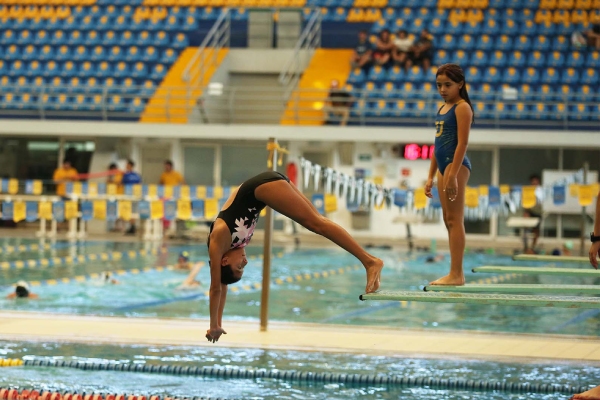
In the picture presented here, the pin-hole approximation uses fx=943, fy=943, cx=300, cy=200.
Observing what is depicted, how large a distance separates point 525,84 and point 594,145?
2514 millimetres

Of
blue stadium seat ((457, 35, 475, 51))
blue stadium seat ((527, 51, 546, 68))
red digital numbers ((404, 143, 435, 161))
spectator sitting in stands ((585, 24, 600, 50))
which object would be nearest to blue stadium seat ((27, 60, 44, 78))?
red digital numbers ((404, 143, 435, 161))

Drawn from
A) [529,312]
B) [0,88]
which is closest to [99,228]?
[0,88]

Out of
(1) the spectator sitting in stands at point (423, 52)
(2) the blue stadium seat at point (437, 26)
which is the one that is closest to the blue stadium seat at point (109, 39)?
(1) the spectator sitting in stands at point (423, 52)

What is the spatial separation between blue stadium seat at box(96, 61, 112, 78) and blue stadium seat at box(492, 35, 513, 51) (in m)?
8.89

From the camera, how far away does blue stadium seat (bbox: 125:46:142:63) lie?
22375 mm

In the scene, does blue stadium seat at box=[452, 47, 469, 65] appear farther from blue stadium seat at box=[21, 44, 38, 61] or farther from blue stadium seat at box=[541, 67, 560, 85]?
blue stadium seat at box=[21, 44, 38, 61]

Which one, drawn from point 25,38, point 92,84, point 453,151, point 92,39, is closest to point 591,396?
point 453,151

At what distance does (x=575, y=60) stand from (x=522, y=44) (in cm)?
123

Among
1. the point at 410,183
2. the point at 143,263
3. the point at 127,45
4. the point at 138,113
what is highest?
the point at 127,45

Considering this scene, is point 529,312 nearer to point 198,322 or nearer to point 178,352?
point 198,322

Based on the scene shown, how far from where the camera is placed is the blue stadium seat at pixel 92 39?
2298cm

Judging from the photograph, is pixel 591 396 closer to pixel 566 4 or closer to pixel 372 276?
pixel 372 276

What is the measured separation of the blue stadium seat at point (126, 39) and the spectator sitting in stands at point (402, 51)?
649cm

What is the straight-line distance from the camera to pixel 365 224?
20938mm
